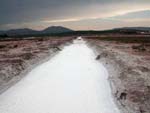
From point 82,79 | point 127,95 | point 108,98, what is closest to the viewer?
point 127,95

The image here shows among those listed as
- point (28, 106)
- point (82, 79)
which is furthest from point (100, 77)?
point (28, 106)

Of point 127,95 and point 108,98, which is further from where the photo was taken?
point 108,98

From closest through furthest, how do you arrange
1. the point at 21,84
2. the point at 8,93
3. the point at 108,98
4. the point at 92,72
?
the point at 108,98 → the point at 8,93 → the point at 21,84 → the point at 92,72

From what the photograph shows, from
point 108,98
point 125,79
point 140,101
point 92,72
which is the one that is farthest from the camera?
point 92,72

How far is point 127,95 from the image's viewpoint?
15.1 metres

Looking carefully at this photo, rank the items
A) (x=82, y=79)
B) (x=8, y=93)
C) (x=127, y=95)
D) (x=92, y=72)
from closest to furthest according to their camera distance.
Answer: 1. (x=127, y=95)
2. (x=8, y=93)
3. (x=82, y=79)
4. (x=92, y=72)

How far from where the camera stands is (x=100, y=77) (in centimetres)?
2394

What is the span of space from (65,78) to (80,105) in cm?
869

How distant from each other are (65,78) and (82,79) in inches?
58.7

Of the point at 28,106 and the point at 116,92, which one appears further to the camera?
the point at 116,92

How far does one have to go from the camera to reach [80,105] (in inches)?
571

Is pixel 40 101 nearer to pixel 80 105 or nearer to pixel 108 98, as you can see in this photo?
A: pixel 80 105

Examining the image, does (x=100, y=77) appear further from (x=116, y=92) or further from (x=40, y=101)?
(x=40, y=101)

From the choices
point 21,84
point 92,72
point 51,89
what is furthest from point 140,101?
→ point 92,72
